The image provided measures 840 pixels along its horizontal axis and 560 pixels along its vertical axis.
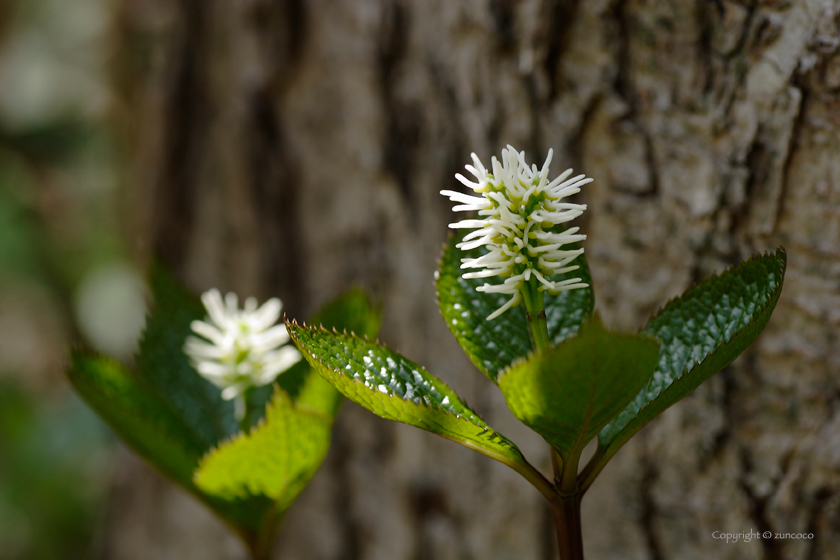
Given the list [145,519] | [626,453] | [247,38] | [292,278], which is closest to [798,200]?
[626,453]

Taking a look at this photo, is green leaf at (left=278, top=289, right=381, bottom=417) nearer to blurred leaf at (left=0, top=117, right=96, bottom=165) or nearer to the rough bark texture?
the rough bark texture

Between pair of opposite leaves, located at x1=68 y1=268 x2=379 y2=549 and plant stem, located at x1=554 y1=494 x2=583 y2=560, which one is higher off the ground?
pair of opposite leaves, located at x1=68 y1=268 x2=379 y2=549

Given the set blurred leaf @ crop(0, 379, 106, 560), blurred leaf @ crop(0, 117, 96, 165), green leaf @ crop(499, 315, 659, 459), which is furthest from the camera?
blurred leaf @ crop(0, 117, 96, 165)

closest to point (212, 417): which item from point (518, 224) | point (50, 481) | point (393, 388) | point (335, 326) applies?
point (335, 326)

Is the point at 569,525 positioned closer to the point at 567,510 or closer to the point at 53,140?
the point at 567,510

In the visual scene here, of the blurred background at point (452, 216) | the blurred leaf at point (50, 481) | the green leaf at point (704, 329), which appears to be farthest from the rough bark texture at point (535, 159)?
the blurred leaf at point (50, 481)

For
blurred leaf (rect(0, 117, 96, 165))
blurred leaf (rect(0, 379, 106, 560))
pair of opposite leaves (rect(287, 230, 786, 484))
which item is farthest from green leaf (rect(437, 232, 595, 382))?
blurred leaf (rect(0, 117, 96, 165))

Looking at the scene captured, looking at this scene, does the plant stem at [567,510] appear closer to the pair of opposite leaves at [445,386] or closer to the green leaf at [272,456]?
the pair of opposite leaves at [445,386]

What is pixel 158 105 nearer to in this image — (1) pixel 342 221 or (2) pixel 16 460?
(1) pixel 342 221
